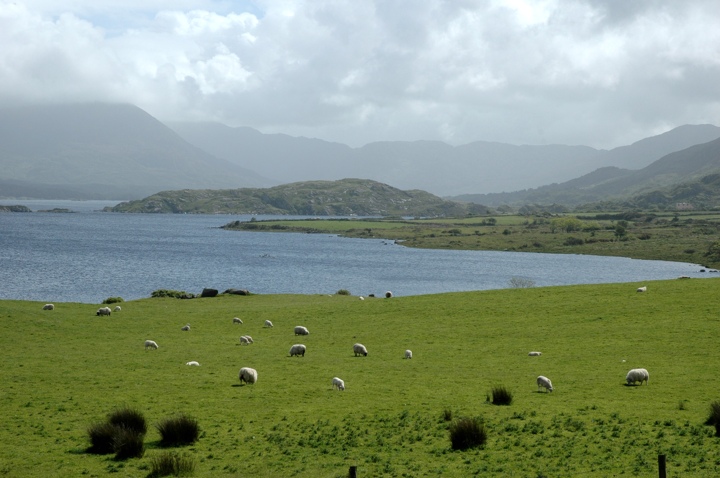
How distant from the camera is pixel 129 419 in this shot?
2142 centimetres

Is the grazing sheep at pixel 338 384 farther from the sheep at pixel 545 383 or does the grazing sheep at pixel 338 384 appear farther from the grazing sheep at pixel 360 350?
the sheep at pixel 545 383

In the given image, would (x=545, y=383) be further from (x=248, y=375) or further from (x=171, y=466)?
(x=171, y=466)

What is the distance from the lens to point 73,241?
172 m

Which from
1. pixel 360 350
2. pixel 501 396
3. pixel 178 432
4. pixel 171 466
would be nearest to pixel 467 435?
pixel 501 396

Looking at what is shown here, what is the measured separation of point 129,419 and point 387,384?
11.1 m

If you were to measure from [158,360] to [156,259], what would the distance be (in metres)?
102

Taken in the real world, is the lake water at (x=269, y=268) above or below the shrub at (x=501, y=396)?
below

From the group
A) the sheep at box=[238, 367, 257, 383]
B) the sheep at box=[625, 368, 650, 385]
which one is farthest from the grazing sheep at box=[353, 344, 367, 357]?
the sheep at box=[625, 368, 650, 385]

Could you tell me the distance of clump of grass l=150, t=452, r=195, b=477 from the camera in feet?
59.4

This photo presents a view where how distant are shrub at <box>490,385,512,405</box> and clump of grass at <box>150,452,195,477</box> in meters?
11.5

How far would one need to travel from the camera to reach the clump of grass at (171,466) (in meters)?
18.1

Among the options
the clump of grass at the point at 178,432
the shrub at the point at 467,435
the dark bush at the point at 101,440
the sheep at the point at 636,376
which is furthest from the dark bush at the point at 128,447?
the sheep at the point at 636,376

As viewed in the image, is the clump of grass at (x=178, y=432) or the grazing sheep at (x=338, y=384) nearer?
the clump of grass at (x=178, y=432)

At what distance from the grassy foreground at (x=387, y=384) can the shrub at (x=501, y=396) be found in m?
0.44
